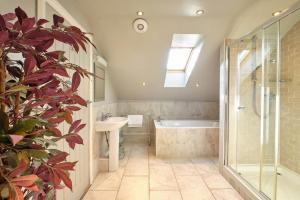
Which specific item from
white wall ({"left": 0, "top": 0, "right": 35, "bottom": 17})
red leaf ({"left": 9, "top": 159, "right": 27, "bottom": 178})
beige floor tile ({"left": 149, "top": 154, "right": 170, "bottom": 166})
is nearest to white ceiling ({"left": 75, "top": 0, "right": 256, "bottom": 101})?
white wall ({"left": 0, "top": 0, "right": 35, "bottom": 17})

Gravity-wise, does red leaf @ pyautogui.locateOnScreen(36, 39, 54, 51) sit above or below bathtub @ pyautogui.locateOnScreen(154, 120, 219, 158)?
above

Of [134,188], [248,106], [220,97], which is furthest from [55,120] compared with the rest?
[248,106]

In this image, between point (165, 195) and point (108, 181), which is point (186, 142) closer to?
point (165, 195)

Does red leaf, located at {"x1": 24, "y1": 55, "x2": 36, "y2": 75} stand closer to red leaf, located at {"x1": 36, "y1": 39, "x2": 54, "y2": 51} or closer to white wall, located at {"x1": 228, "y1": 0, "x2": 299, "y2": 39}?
red leaf, located at {"x1": 36, "y1": 39, "x2": 54, "y2": 51}

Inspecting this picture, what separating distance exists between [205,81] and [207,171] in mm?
2022

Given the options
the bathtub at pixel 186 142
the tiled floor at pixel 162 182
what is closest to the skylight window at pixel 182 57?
the bathtub at pixel 186 142

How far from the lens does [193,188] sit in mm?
2465

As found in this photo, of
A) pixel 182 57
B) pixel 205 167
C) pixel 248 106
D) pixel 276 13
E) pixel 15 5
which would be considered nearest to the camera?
pixel 15 5

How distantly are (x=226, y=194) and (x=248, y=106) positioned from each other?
4.69 feet

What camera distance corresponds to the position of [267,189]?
218cm

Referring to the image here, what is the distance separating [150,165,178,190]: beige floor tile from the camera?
2500mm

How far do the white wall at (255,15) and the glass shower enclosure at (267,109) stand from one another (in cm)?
12

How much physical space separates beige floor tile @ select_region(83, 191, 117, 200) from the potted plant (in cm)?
173

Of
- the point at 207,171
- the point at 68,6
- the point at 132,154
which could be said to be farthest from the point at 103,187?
the point at 68,6
